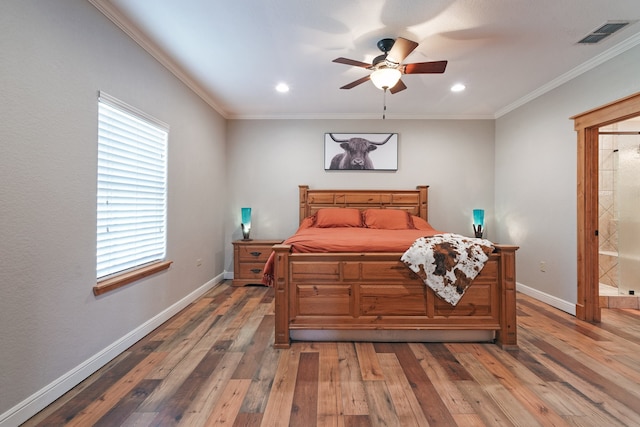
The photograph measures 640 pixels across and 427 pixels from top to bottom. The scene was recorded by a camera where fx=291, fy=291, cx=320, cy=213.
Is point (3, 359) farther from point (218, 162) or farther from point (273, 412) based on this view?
point (218, 162)

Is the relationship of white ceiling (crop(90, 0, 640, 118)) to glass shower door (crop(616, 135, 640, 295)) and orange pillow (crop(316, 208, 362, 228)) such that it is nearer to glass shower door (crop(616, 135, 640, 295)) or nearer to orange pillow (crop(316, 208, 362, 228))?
glass shower door (crop(616, 135, 640, 295))

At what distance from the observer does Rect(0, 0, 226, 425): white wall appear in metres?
1.50

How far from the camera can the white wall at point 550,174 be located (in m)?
2.86

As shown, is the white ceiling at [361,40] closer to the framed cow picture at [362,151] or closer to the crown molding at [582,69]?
the crown molding at [582,69]

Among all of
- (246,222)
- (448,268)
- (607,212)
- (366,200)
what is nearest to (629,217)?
(607,212)

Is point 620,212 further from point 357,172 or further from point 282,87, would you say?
point 282,87

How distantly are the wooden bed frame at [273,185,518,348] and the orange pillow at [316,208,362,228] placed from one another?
169cm

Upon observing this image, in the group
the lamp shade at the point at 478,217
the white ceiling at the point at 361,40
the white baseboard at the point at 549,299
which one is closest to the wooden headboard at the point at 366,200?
the lamp shade at the point at 478,217

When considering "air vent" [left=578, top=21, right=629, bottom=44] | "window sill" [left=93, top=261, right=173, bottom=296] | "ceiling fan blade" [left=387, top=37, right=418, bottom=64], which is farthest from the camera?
"air vent" [left=578, top=21, right=629, bottom=44]

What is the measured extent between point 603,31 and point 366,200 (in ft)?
9.80

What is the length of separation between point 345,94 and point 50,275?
3.43 m

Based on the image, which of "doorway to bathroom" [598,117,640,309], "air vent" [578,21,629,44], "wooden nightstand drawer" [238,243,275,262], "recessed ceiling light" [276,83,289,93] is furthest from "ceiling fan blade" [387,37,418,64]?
"wooden nightstand drawer" [238,243,275,262]

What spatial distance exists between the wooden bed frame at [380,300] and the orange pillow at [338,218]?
5.56 feet

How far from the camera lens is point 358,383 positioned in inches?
74.6
